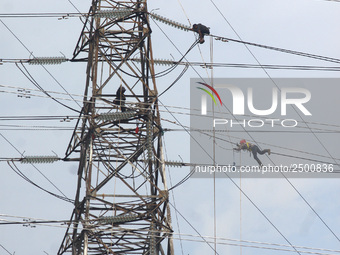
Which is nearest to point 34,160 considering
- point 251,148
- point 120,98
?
point 120,98

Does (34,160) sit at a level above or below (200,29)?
below

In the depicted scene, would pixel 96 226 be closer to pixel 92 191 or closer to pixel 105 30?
pixel 92 191

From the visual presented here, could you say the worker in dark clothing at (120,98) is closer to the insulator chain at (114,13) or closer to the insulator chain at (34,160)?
the insulator chain at (114,13)

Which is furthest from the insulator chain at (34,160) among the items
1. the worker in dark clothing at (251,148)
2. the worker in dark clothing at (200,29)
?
the worker in dark clothing at (251,148)

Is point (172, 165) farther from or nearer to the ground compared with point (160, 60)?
nearer to the ground

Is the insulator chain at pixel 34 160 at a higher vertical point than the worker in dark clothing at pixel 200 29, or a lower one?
lower

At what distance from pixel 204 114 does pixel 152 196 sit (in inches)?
336

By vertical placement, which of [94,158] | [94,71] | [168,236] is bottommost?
[168,236]

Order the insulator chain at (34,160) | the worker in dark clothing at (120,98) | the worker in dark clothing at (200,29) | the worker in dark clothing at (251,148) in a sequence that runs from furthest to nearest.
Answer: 1. the worker in dark clothing at (251,148)
2. the insulator chain at (34,160)
3. the worker in dark clothing at (200,29)
4. the worker in dark clothing at (120,98)

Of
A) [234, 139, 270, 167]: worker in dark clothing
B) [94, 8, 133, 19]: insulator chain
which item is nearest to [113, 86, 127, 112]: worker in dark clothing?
[94, 8, 133, 19]: insulator chain

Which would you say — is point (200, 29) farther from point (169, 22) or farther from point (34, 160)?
point (34, 160)

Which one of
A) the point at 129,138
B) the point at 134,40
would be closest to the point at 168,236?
the point at 129,138

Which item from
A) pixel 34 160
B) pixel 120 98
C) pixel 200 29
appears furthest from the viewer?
pixel 34 160

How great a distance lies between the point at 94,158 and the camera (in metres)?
54.8
